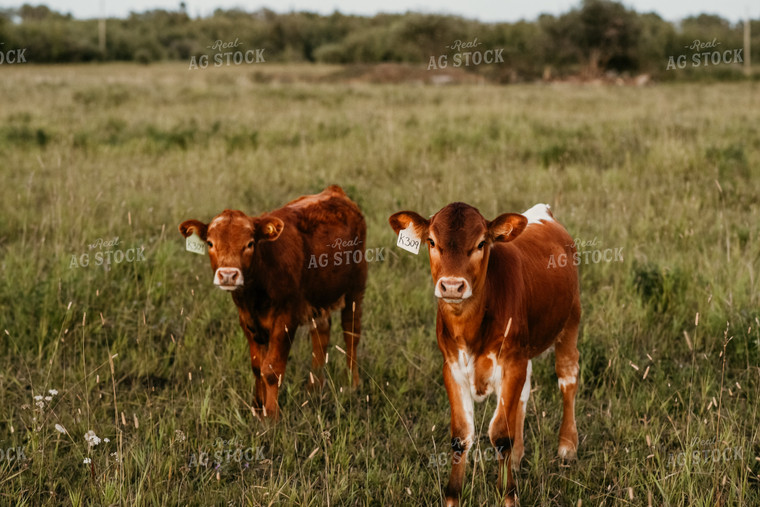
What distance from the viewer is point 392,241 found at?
6.50 meters

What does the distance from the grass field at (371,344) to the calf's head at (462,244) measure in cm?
88

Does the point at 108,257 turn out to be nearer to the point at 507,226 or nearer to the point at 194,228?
the point at 194,228

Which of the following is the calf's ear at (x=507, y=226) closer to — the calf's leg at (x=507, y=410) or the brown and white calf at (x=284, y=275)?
the calf's leg at (x=507, y=410)

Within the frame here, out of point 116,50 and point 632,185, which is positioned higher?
point 116,50

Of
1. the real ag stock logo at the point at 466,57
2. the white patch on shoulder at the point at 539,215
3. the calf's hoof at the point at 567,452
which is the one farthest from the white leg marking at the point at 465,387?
the real ag stock logo at the point at 466,57

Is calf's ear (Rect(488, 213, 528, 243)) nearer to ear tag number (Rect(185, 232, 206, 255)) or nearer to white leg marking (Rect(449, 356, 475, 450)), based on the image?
white leg marking (Rect(449, 356, 475, 450))

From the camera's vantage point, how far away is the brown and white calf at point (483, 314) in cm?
277

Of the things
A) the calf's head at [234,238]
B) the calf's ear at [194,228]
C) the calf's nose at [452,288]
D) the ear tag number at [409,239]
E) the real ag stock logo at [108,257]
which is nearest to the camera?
the calf's nose at [452,288]

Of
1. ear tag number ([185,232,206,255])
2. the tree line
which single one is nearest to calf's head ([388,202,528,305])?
ear tag number ([185,232,206,255])

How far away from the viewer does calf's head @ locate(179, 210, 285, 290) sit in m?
3.44

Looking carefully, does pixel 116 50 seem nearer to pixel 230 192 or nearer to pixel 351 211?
pixel 230 192

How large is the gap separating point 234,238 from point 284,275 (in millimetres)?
463

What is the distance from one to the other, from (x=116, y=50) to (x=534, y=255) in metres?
56.6

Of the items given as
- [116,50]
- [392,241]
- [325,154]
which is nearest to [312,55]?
[116,50]
